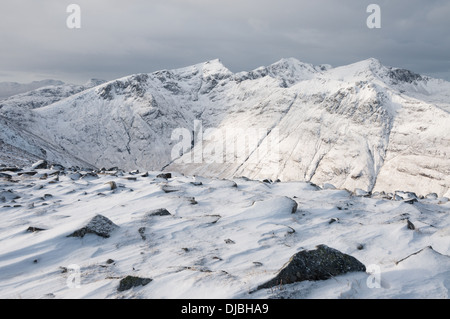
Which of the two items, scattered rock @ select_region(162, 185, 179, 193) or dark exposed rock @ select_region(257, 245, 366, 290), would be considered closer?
dark exposed rock @ select_region(257, 245, 366, 290)

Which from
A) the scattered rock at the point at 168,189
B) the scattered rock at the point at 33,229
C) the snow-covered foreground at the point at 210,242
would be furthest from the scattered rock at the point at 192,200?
the scattered rock at the point at 33,229

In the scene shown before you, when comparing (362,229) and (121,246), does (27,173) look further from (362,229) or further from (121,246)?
(362,229)

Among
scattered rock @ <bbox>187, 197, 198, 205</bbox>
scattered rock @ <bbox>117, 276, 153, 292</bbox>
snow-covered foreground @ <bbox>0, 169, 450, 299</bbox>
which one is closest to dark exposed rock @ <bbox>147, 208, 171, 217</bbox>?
snow-covered foreground @ <bbox>0, 169, 450, 299</bbox>

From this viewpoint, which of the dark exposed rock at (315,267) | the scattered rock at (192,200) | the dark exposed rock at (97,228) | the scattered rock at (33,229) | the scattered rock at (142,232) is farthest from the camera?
the scattered rock at (192,200)

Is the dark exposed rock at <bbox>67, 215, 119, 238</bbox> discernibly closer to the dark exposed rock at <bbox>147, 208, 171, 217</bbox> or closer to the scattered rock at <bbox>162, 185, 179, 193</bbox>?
the dark exposed rock at <bbox>147, 208, 171, 217</bbox>

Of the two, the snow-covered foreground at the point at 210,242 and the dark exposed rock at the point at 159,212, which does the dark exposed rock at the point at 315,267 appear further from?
the dark exposed rock at the point at 159,212
